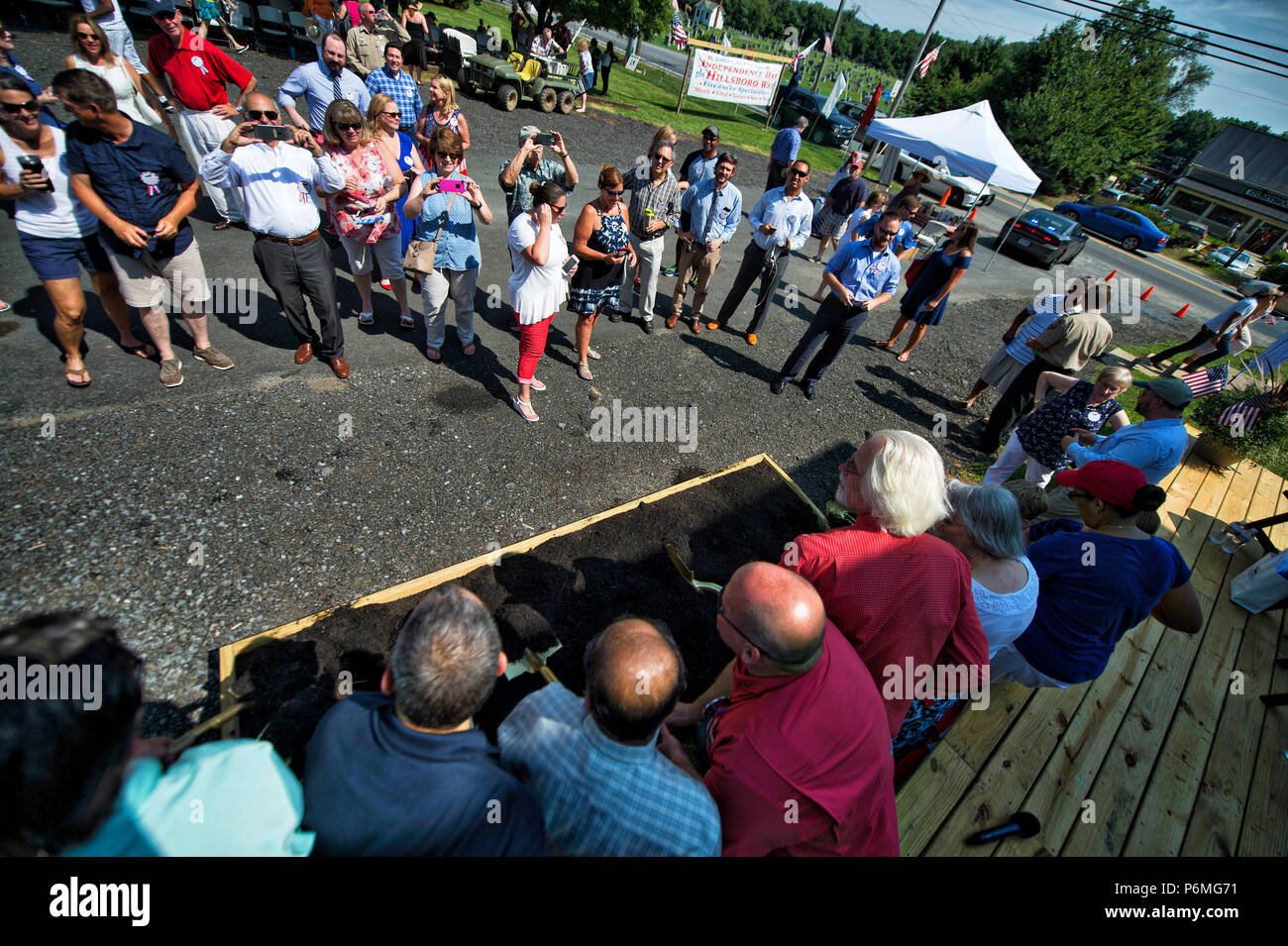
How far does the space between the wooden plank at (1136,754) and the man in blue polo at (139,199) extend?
21.5 ft

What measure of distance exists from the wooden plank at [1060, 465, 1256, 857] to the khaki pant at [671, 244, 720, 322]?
5314mm

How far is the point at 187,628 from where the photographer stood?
106 inches

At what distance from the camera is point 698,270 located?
20.9ft

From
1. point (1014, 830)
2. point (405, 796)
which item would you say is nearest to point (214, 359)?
point (405, 796)

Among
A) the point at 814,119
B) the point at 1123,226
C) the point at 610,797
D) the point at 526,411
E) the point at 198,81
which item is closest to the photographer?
the point at 610,797

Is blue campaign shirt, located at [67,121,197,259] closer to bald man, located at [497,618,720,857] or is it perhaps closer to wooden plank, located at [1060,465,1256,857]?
bald man, located at [497,618,720,857]

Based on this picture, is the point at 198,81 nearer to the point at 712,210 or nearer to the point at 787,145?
the point at 712,210

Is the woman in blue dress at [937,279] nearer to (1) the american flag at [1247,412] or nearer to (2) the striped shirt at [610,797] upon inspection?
(1) the american flag at [1247,412]

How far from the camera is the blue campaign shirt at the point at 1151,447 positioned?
3.57 meters

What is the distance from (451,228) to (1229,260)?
35479mm

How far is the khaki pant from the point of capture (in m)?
6.14

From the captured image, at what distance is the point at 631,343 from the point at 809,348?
2.05 m
